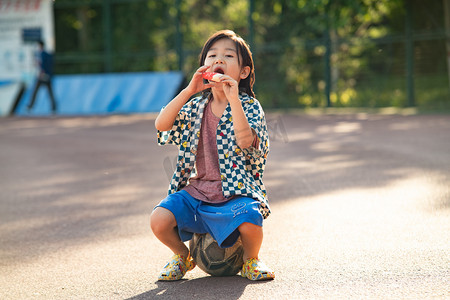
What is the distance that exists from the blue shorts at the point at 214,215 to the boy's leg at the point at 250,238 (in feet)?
0.10

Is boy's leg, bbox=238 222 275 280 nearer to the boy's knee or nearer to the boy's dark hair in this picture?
the boy's knee

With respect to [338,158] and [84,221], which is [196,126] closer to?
[84,221]

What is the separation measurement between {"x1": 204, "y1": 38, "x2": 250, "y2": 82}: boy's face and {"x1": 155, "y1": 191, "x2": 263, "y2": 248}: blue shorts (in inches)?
27.8

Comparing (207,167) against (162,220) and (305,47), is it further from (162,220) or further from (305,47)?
(305,47)

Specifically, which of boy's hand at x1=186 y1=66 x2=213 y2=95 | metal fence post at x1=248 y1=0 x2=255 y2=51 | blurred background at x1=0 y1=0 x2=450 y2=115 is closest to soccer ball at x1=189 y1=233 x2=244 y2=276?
boy's hand at x1=186 y1=66 x2=213 y2=95

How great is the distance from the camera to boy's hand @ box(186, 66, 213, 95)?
380 centimetres

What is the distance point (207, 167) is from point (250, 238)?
0.46 m

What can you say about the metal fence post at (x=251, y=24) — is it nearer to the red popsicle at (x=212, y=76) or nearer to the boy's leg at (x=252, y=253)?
the red popsicle at (x=212, y=76)

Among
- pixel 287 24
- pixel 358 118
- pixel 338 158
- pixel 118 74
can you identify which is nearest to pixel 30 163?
pixel 338 158

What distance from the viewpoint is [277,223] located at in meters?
5.27

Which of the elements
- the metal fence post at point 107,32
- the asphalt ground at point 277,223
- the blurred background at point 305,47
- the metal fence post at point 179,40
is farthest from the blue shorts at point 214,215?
the metal fence post at point 107,32

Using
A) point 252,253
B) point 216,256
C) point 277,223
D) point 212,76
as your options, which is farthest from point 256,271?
point 277,223

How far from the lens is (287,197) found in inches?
252

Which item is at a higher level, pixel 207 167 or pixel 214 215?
pixel 207 167
